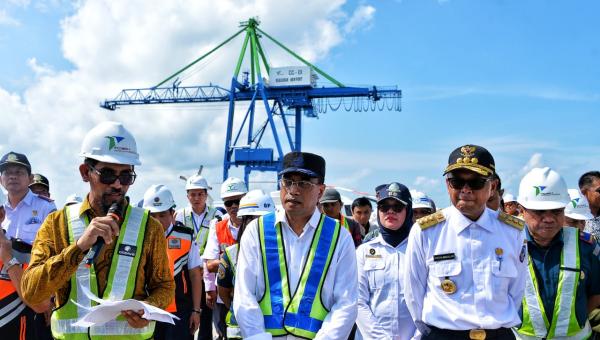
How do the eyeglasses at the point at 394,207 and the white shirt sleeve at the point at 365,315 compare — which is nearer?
the white shirt sleeve at the point at 365,315

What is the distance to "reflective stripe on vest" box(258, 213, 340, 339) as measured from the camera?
9.21ft

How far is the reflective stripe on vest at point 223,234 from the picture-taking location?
18.5 feet

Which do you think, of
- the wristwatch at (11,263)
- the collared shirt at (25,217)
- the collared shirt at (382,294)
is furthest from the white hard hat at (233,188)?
the wristwatch at (11,263)

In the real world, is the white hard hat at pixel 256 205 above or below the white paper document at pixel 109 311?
above

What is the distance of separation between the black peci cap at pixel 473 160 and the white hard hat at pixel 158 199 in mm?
2989

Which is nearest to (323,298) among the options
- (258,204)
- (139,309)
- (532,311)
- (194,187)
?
(139,309)


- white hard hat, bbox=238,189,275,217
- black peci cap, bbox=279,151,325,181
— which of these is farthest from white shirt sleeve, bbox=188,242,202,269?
black peci cap, bbox=279,151,325,181

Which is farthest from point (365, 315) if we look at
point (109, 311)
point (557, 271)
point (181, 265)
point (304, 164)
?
point (109, 311)

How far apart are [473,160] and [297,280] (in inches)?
47.1

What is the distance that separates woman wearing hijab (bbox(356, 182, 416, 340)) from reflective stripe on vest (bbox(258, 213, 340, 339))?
3.48 feet

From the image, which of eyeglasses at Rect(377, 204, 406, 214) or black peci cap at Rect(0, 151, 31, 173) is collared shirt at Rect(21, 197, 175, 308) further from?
black peci cap at Rect(0, 151, 31, 173)

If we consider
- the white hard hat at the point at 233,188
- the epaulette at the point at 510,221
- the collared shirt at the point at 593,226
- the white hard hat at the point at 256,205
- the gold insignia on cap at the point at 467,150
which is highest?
the white hard hat at the point at 233,188

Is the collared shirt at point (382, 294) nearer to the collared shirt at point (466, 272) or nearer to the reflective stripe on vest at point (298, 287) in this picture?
the collared shirt at point (466, 272)

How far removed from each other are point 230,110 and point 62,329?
127ft
